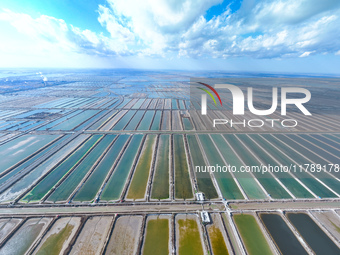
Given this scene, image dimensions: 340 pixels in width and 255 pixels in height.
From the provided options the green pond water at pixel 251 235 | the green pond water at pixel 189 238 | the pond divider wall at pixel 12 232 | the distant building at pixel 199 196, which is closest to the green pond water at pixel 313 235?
the green pond water at pixel 251 235

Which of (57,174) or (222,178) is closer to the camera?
(222,178)

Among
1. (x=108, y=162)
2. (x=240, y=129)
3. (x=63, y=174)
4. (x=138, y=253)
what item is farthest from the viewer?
(x=240, y=129)

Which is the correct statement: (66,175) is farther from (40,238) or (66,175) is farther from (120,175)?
(40,238)

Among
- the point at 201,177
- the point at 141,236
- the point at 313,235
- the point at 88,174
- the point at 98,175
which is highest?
the point at 88,174

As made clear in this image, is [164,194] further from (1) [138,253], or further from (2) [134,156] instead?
(2) [134,156]

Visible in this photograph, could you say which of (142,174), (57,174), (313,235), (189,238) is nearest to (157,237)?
(189,238)

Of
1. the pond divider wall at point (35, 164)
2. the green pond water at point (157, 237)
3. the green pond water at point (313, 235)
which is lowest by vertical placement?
the green pond water at point (313, 235)

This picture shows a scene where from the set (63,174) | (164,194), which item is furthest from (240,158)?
(63,174)

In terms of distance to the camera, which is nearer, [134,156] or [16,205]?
[16,205]

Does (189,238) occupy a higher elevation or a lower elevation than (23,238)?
lower

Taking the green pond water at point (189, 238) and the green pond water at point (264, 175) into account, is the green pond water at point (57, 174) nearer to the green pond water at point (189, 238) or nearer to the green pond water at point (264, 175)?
the green pond water at point (189, 238)

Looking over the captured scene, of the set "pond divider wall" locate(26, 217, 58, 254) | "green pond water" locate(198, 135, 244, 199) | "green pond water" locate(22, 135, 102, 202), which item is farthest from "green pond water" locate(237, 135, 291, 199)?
"green pond water" locate(22, 135, 102, 202)
